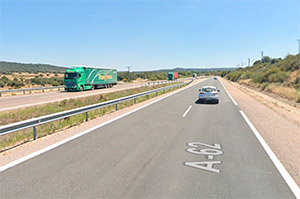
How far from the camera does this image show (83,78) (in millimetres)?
32969

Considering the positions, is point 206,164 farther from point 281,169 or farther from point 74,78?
point 74,78

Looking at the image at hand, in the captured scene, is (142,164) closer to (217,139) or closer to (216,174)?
(216,174)

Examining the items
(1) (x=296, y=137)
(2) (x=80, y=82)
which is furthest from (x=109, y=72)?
(1) (x=296, y=137)

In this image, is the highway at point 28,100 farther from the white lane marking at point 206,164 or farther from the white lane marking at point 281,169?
the white lane marking at point 281,169

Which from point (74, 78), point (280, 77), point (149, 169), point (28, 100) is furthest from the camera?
point (280, 77)

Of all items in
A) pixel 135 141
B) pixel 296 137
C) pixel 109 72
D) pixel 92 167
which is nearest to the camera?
pixel 92 167

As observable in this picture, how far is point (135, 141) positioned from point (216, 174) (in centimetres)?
296

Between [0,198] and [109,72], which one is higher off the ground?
[109,72]

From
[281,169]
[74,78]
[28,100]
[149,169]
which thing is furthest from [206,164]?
[74,78]

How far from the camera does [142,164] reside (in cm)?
505

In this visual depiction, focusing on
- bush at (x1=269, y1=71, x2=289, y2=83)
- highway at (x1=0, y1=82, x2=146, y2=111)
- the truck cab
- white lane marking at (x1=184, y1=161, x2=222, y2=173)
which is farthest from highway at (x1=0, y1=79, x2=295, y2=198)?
bush at (x1=269, y1=71, x2=289, y2=83)

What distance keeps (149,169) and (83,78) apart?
1193 inches

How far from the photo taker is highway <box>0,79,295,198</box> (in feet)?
12.7

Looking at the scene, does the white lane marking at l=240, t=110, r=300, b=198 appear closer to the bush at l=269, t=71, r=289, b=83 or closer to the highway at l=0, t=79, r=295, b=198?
the highway at l=0, t=79, r=295, b=198
